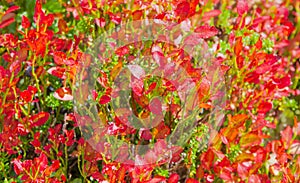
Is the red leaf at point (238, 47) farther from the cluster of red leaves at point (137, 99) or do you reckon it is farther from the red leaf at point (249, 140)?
the red leaf at point (249, 140)

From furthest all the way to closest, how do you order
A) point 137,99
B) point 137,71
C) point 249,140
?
point 249,140
point 137,99
point 137,71

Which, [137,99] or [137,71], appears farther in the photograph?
[137,99]

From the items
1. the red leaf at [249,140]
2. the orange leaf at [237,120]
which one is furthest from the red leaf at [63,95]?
the red leaf at [249,140]

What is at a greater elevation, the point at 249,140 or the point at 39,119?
the point at 39,119

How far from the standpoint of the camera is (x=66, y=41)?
2.19 meters

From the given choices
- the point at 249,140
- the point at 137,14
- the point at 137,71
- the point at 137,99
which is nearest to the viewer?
the point at 137,71

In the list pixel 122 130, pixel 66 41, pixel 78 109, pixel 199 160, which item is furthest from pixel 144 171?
pixel 66 41

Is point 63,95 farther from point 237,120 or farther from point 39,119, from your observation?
point 237,120

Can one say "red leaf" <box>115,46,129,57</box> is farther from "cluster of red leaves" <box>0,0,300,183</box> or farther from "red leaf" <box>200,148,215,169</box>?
"red leaf" <box>200,148,215,169</box>

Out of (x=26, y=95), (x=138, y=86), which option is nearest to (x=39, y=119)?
(x=26, y=95)

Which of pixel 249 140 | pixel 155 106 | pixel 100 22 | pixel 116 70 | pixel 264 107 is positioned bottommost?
pixel 249 140

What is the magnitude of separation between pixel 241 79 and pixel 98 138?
63 cm

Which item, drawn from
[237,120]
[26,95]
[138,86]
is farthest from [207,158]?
[26,95]

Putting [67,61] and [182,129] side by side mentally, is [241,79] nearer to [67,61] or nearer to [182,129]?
[182,129]
